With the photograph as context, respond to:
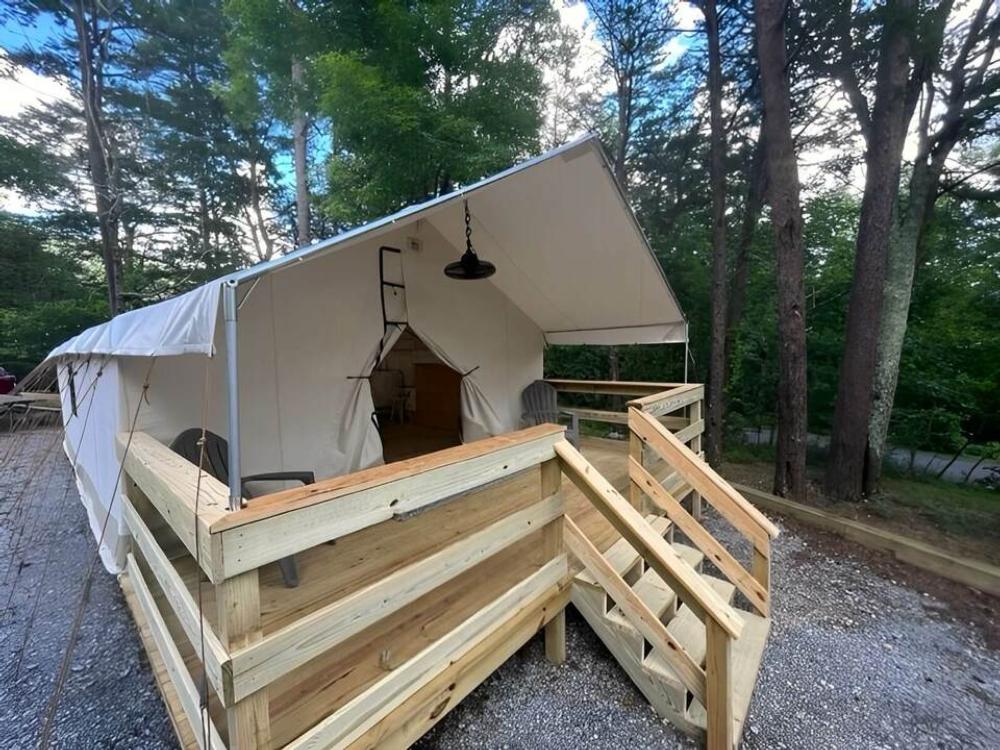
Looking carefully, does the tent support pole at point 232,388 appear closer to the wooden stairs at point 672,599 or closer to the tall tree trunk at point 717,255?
the wooden stairs at point 672,599

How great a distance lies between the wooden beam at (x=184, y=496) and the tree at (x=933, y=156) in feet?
20.7

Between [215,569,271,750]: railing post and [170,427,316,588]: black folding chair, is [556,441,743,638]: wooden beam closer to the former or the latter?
[215,569,271,750]: railing post

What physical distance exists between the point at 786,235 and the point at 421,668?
5.29m

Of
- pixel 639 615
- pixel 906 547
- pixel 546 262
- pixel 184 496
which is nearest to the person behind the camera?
pixel 184 496

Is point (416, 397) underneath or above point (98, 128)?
underneath

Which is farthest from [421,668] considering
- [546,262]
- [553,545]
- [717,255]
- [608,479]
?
[717,255]

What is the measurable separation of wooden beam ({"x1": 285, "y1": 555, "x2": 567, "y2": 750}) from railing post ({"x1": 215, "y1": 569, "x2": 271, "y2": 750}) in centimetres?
13

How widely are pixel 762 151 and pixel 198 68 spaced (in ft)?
42.8

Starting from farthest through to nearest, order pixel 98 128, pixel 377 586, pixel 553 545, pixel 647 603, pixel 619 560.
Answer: pixel 98 128 < pixel 619 560 < pixel 647 603 < pixel 553 545 < pixel 377 586

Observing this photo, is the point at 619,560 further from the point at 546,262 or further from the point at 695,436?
the point at 546,262

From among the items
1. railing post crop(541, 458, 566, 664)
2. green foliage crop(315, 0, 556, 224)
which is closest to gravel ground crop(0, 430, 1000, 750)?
railing post crop(541, 458, 566, 664)

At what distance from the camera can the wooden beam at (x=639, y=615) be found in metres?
1.85

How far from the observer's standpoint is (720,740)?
175 centimetres

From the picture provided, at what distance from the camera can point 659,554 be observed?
176cm
